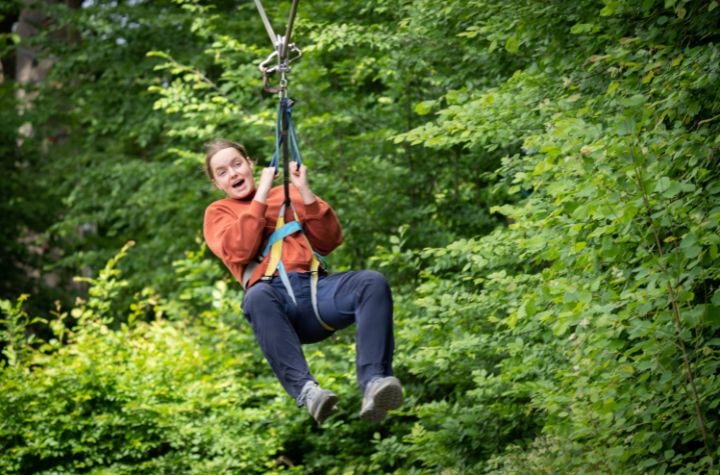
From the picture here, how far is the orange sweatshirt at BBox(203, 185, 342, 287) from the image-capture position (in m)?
4.32

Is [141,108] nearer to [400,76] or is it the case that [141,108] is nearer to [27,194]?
[27,194]

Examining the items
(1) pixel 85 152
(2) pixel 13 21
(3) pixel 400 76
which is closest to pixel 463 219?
(3) pixel 400 76

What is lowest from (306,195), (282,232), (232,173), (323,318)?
(323,318)

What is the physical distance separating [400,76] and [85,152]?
23.8 feet

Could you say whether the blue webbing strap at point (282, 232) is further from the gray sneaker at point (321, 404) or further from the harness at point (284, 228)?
the gray sneaker at point (321, 404)

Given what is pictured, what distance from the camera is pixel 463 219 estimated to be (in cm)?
866

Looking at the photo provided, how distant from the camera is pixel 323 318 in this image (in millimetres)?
4359

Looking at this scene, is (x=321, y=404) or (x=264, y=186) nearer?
(x=321, y=404)

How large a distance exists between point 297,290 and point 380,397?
2.18 feet

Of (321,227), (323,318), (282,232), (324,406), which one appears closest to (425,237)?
(321,227)

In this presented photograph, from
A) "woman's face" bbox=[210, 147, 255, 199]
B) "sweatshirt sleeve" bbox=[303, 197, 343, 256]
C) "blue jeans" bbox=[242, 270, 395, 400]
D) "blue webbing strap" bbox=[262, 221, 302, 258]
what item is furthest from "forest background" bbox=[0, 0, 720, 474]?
"woman's face" bbox=[210, 147, 255, 199]

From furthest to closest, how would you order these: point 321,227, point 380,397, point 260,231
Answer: point 321,227, point 260,231, point 380,397

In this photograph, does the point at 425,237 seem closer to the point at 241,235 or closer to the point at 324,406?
the point at 241,235

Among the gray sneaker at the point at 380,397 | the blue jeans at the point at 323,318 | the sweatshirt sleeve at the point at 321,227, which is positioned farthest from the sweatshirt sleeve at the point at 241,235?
the gray sneaker at the point at 380,397
